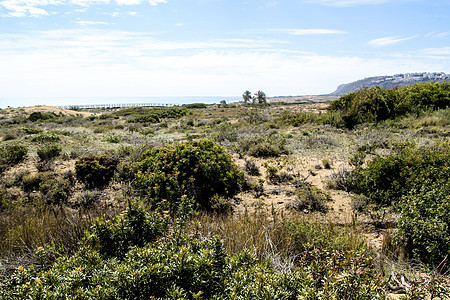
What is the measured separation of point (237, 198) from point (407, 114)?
15828 mm

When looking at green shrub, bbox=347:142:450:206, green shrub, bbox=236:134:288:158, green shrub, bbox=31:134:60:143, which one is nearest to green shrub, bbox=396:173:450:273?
green shrub, bbox=347:142:450:206

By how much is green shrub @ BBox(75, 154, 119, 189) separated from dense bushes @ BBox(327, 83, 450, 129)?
582 inches

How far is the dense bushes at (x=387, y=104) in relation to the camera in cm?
1686

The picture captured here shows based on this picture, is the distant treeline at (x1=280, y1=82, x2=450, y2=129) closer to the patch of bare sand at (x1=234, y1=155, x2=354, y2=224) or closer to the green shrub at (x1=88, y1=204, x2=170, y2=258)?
the patch of bare sand at (x1=234, y1=155, x2=354, y2=224)

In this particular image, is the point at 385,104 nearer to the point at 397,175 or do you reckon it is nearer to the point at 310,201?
the point at 397,175

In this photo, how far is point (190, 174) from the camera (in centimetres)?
643

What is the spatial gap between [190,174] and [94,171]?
3.05m

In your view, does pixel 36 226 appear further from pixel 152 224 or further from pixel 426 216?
pixel 426 216

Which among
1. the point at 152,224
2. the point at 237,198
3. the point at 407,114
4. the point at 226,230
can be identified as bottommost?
the point at 237,198

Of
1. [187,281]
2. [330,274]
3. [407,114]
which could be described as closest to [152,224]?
[187,281]

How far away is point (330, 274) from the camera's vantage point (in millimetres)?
2404

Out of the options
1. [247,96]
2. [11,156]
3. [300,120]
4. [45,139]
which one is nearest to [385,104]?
[300,120]

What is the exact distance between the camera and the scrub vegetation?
2.38 meters

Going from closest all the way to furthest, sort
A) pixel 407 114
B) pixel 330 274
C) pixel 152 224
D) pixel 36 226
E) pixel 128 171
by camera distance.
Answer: pixel 330 274, pixel 152 224, pixel 36 226, pixel 128 171, pixel 407 114
